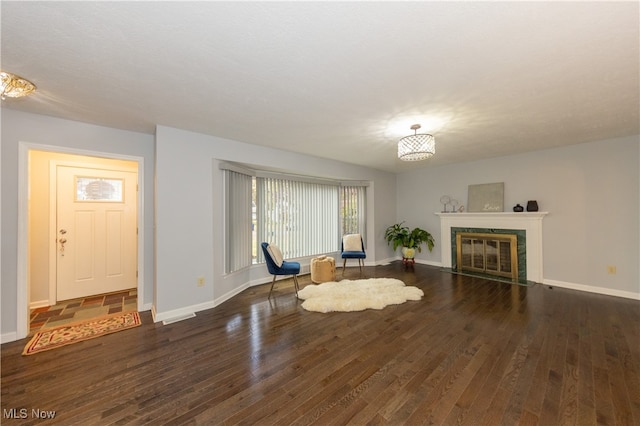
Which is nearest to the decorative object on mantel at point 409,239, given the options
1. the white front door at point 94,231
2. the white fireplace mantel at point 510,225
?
the white fireplace mantel at point 510,225

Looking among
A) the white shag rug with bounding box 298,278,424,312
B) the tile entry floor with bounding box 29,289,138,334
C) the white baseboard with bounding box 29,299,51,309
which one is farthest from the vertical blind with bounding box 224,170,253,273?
the white baseboard with bounding box 29,299,51,309

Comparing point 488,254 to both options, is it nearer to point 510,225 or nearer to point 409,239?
point 510,225

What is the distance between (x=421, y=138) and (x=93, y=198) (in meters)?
5.07

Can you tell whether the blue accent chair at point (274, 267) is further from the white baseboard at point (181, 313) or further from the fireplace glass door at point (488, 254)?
the fireplace glass door at point (488, 254)

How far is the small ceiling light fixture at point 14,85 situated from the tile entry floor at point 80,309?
248cm

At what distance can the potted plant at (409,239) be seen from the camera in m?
5.88

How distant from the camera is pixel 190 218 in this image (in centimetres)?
321

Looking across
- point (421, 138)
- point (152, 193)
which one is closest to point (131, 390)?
point (152, 193)

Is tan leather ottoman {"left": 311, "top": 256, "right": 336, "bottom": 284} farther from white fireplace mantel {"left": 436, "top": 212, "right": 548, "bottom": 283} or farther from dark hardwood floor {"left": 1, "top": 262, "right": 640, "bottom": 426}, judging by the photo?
white fireplace mantel {"left": 436, "top": 212, "right": 548, "bottom": 283}

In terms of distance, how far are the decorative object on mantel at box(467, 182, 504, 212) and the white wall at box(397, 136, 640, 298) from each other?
0.34 ft

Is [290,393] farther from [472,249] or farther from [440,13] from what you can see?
[472,249]

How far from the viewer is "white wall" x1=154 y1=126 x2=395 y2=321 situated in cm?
300

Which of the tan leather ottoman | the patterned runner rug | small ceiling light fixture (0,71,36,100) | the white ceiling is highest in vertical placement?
the white ceiling

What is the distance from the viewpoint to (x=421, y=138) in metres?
2.95
